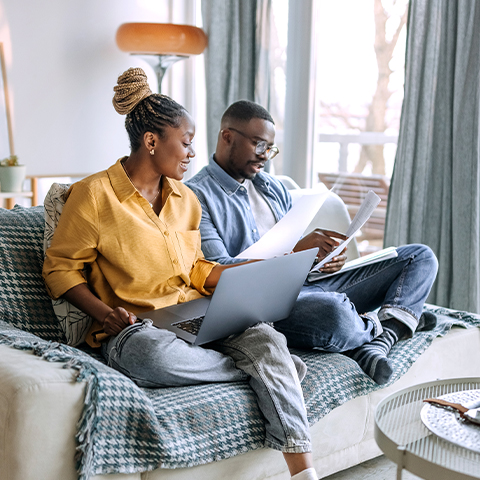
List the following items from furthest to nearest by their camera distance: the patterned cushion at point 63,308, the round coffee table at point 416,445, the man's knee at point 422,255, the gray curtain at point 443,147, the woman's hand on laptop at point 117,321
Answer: the gray curtain at point 443,147, the man's knee at point 422,255, the patterned cushion at point 63,308, the woman's hand on laptop at point 117,321, the round coffee table at point 416,445

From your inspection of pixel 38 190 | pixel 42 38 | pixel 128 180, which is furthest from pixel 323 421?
pixel 42 38

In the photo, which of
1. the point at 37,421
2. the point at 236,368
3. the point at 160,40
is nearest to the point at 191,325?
the point at 236,368

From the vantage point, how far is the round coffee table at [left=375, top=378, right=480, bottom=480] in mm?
936

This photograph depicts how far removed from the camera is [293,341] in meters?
1.65

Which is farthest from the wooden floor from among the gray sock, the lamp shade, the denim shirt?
the lamp shade

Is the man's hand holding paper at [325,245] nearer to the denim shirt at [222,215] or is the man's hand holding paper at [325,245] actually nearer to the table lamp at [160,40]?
the denim shirt at [222,215]

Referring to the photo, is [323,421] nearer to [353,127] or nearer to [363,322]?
[363,322]

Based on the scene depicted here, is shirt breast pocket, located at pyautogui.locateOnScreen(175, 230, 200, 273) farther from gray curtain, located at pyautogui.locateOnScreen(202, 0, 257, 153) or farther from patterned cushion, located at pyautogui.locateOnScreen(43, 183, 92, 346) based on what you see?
gray curtain, located at pyautogui.locateOnScreen(202, 0, 257, 153)

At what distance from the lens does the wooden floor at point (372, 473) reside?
163 cm

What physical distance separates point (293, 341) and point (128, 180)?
625 millimetres

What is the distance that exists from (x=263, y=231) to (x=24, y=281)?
82cm

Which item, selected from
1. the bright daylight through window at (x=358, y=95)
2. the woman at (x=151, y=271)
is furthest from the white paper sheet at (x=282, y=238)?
the bright daylight through window at (x=358, y=95)

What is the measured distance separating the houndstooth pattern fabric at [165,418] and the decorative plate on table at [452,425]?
352 millimetres

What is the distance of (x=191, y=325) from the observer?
1.45 metres
